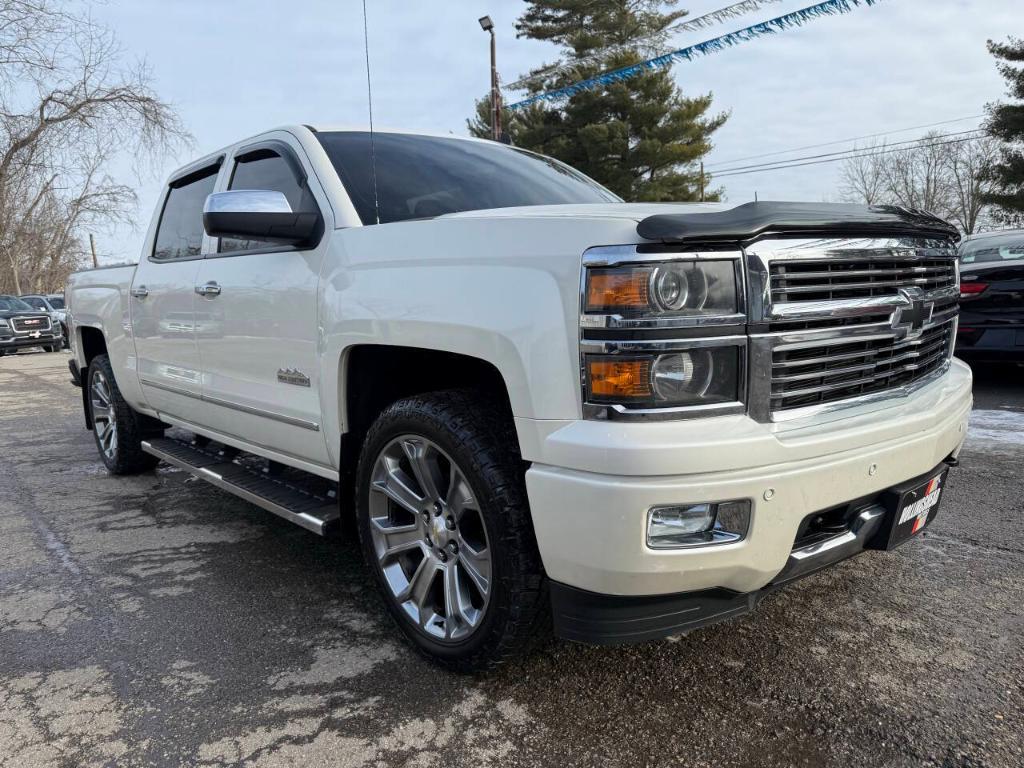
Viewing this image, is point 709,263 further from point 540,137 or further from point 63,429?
point 540,137

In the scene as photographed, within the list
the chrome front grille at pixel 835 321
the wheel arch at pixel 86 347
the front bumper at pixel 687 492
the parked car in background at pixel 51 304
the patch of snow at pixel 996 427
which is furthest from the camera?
the parked car in background at pixel 51 304

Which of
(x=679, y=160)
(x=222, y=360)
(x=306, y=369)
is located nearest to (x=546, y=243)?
(x=306, y=369)

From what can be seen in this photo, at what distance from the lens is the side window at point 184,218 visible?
4.08 meters

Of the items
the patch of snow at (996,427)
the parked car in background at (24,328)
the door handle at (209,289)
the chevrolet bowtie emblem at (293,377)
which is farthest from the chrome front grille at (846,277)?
the parked car in background at (24,328)

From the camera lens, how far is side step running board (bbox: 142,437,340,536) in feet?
9.46

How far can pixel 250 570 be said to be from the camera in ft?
11.1

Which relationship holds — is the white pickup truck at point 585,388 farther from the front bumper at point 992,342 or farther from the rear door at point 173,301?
the front bumper at point 992,342

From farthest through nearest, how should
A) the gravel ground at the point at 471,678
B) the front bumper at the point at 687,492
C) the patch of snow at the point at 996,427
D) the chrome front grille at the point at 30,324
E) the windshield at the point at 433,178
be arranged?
the chrome front grille at the point at 30,324 < the patch of snow at the point at 996,427 < the windshield at the point at 433,178 < the gravel ground at the point at 471,678 < the front bumper at the point at 687,492

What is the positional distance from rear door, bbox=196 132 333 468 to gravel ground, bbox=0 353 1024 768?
0.66 meters

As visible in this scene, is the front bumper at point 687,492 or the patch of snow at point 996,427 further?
the patch of snow at point 996,427

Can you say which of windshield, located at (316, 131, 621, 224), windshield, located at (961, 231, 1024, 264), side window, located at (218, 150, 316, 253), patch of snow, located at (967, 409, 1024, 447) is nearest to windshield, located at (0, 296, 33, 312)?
side window, located at (218, 150, 316, 253)

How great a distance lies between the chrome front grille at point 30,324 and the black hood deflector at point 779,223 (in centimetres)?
2222

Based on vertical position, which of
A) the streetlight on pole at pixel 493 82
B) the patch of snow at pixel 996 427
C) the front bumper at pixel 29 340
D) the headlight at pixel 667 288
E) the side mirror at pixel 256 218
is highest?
the streetlight on pole at pixel 493 82

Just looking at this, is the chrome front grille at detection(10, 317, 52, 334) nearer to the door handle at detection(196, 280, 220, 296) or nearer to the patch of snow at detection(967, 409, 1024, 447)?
the door handle at detection(196, 280, 220, 296)
